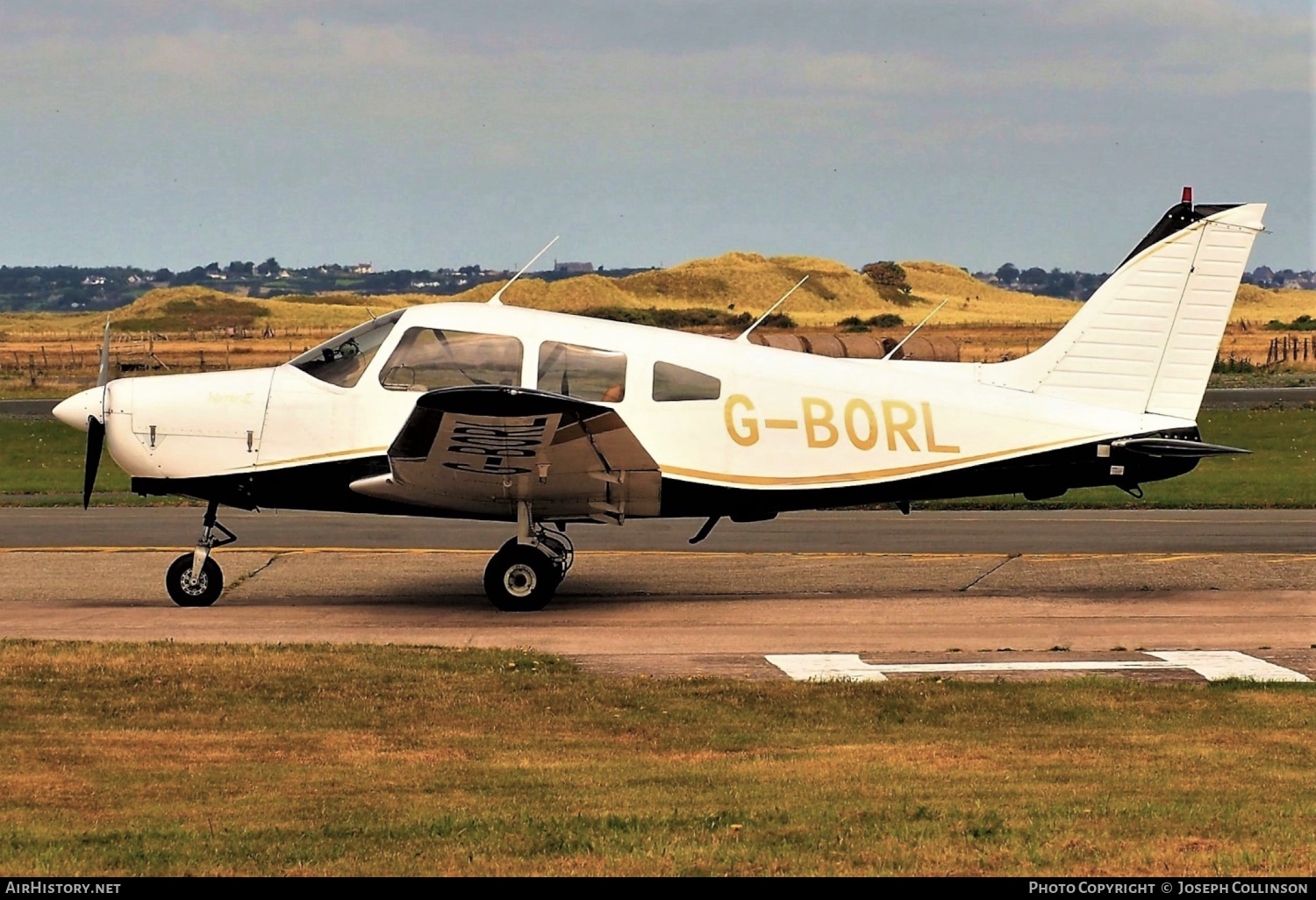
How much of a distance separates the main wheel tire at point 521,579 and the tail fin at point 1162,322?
182 inches

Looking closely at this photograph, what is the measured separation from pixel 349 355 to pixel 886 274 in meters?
138

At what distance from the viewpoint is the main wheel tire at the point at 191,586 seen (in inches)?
556

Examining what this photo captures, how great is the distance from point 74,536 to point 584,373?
890cm

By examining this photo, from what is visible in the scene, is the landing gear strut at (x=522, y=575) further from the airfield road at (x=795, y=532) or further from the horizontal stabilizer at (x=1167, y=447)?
the horizontal stabilizer at (x=1167, y=447)

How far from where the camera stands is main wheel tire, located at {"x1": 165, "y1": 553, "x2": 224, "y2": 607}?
1412 centimetres

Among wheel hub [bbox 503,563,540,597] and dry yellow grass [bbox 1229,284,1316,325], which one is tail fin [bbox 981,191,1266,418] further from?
dry yellow grass [bbox 1229,284,1316,325]

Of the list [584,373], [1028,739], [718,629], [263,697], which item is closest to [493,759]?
[263,697]

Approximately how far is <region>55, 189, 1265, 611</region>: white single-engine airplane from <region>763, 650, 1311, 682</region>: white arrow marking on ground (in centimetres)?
260

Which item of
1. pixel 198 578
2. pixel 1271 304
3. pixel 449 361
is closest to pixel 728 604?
pixel 449 361

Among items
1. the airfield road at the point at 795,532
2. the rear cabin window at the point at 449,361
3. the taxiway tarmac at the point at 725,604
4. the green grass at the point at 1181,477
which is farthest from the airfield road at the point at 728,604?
the green grass at the point at 1181,477

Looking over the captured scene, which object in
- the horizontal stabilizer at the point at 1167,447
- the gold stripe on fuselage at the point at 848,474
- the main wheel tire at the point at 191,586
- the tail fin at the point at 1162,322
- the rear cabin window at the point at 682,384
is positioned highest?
the tail fin at the point at 1162,322

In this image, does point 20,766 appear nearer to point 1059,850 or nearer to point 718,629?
point 1059,850

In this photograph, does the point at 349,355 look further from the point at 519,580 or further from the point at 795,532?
the point at 795,532

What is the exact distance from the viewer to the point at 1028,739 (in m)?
8.81
